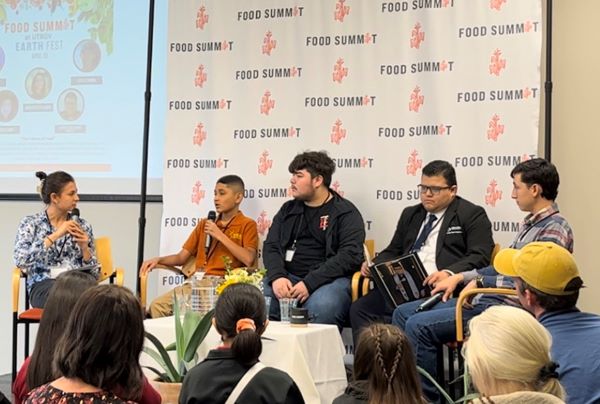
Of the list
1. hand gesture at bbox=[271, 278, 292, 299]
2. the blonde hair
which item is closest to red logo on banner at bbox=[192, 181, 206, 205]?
hand gesture at bbox=[271, 278, 292, 299]

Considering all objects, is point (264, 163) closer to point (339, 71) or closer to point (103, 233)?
point (339, 71)

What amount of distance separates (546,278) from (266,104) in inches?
130

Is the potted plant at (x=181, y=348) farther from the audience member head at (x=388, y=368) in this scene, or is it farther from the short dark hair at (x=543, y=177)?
the short dark hair at (x=543, y=177)

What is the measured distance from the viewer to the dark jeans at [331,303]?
4.52 metres

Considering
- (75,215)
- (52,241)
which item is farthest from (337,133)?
(52,241)

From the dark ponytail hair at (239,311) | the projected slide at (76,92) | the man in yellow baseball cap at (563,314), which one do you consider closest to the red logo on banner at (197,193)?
the projected slide at (76,92)

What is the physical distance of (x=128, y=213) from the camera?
587 cm

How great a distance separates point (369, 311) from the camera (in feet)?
14.8

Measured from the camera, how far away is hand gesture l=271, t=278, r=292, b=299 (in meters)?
4.64

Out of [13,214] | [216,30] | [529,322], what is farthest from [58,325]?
[13,214]

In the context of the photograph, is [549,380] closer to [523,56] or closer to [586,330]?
[586,330]

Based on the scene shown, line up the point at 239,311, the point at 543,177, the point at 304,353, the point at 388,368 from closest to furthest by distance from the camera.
Result: the point at 388,368, the point at 239,311, the point at 304,353, the point at 543,177

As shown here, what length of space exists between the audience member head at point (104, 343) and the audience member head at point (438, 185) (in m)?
2.78

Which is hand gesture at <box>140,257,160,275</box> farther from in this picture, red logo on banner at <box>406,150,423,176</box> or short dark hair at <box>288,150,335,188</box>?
red logo on banner at <box>406,150,423,176</box>
